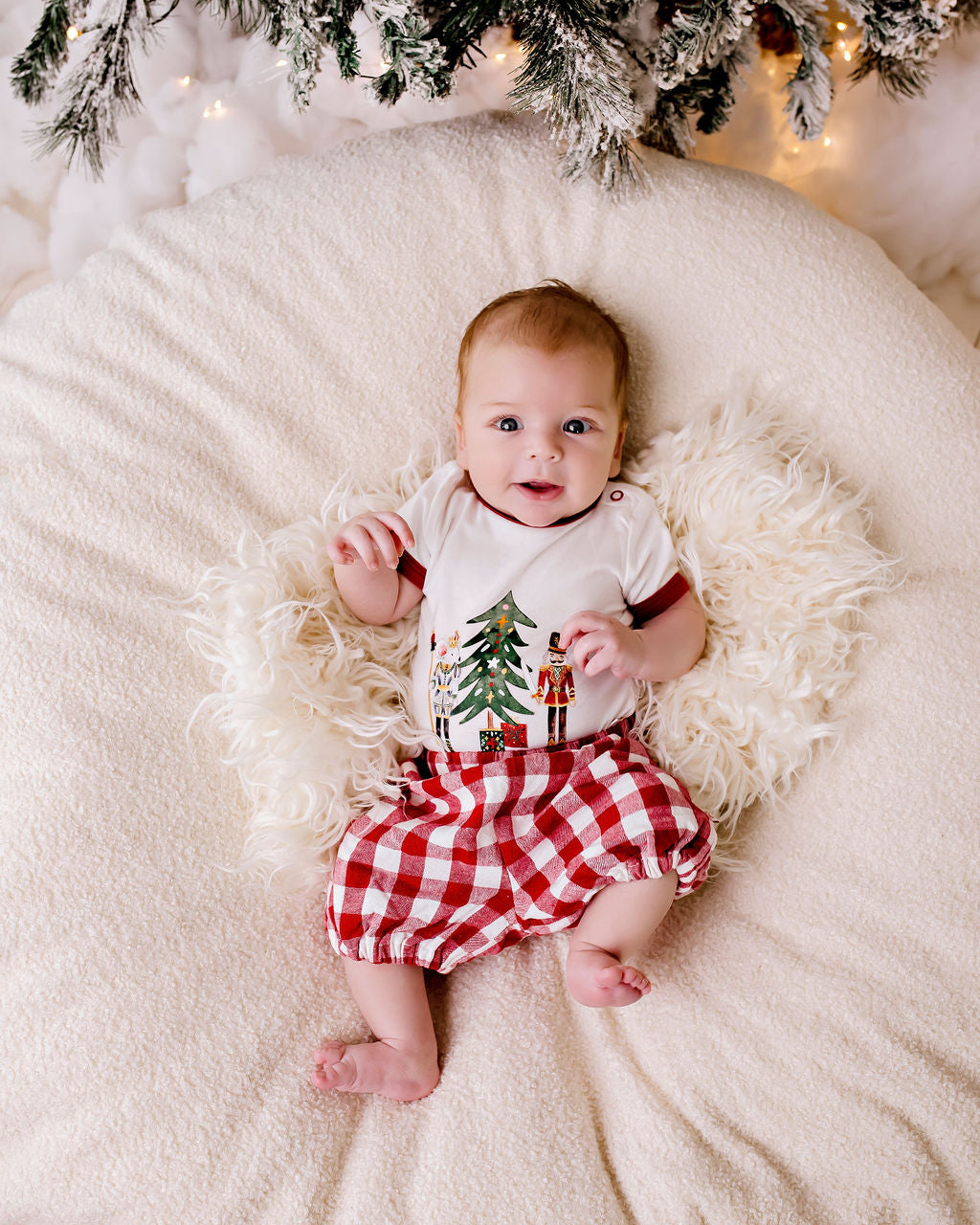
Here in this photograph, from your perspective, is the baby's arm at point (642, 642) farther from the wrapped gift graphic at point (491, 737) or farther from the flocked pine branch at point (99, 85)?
the flocked pine branch at point (99, 85)

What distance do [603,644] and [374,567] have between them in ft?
1.07

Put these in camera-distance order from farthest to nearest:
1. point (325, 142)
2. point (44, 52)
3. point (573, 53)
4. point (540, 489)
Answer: point (325, 142) < point (540, 489) < point (44, 52) < point (573, 53)

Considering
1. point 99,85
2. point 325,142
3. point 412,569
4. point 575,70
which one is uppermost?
point 575,70

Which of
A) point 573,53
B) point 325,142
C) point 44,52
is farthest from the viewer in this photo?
point 325,142

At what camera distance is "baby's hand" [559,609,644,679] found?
124 centimetres

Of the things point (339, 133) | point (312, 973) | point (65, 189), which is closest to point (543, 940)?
point (312, 973)

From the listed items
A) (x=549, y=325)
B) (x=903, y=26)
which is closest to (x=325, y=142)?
(x=549, y=325)

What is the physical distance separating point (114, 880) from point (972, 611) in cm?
118

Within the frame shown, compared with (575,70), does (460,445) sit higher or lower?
lower

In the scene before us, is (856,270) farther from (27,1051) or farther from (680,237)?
(27,1051)

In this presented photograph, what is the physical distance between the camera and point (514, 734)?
1312mm

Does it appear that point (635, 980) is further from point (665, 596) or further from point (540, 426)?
point (540, 426)

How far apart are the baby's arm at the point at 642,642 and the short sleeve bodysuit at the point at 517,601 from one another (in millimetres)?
34

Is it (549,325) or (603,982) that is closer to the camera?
(603,982)
